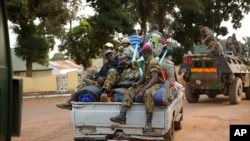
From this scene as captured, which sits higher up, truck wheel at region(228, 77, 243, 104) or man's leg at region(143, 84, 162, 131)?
man's leg at region(143, 84, 162, 131)

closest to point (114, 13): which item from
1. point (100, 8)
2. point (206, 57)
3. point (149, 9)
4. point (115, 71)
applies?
A: point (100, 8)

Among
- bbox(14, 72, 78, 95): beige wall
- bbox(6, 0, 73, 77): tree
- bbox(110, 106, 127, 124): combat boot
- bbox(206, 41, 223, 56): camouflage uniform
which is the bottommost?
bbox(14, 72, 78, 95): beige wall

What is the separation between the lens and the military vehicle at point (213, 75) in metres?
13.8

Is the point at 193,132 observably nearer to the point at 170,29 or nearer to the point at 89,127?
the point at 89,127

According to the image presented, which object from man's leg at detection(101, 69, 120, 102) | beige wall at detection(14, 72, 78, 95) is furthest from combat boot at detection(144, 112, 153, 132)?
beige wall at detection(14, 72, 78, 95)

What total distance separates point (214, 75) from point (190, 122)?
3580 millimetres

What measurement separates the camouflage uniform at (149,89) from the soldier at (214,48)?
720cm

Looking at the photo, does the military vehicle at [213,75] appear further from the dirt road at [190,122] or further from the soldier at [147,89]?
the soldier at [147,89]

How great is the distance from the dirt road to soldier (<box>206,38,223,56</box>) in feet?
5.81

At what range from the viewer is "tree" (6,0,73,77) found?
64.7 feet

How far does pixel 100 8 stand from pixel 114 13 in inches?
49.7

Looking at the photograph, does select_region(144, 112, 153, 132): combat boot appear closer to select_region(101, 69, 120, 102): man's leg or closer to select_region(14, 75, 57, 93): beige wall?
select_region(101, 69, 120, 102): man's leg

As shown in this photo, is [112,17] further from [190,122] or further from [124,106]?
[124,106]

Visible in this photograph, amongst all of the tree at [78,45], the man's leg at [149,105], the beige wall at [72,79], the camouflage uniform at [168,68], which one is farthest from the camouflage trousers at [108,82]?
the tree at [78,45]
